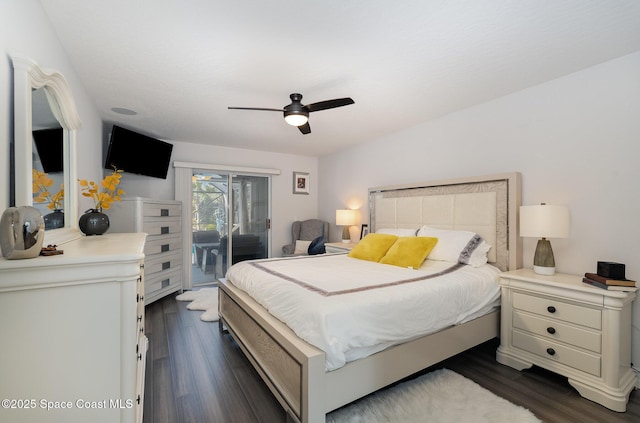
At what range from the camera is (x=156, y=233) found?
12.8 feet

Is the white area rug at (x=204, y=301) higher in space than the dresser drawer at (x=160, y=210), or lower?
lower

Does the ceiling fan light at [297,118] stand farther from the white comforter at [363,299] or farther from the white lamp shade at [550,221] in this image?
the white lamp shade at [550,221]

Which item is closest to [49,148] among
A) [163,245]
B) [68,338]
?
[68,338]

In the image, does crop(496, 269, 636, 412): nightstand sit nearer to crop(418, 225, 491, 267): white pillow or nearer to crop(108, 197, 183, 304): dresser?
crop(418, 225, 491, 267): white pillow

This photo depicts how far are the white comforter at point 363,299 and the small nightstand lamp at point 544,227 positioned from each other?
1.27 ft

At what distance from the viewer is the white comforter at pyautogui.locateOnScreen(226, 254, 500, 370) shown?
5.21 feet

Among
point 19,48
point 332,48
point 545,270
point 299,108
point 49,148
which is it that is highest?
point 332,48

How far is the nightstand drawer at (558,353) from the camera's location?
1961mm

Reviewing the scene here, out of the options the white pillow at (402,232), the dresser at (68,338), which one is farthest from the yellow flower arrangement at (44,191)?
the white pillow at (402,232)

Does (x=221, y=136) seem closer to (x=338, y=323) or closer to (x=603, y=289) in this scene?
(x=338, y=323)

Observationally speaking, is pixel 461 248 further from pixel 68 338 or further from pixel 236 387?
pixel 68 338

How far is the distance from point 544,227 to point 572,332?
79cm

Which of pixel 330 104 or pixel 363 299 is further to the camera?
pixel 330 104

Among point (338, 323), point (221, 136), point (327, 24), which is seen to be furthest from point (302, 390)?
point (221, 136)
